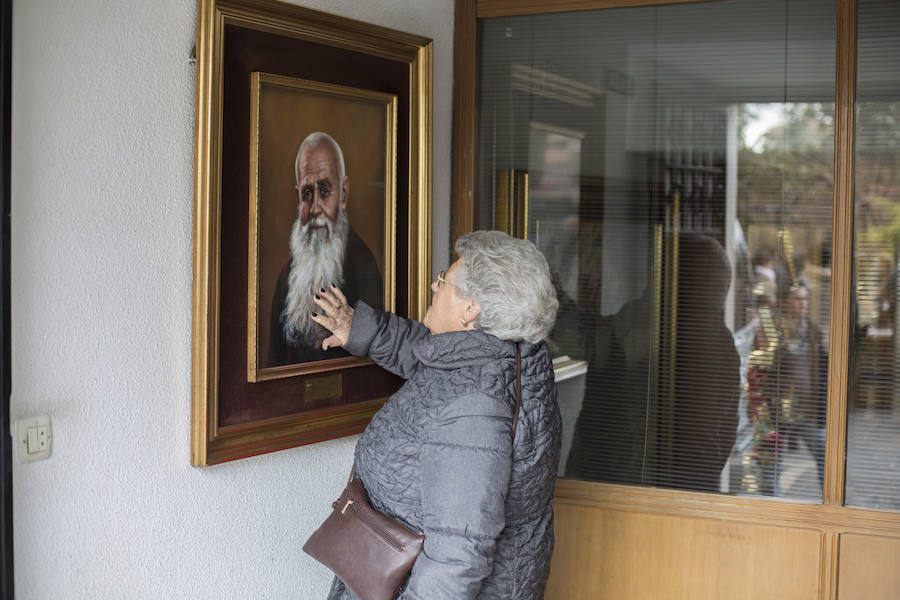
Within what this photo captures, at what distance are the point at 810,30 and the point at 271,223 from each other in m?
1.53

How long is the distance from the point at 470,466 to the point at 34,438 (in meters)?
0.80

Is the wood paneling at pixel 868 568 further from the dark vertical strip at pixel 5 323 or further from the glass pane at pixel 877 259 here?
the dark vertical strip at pixel 5 323

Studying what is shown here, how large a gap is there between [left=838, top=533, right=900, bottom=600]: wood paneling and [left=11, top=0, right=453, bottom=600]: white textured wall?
160 centimetres

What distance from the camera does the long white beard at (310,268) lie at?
6.61 feet

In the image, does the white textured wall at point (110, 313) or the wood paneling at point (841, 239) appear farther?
the wood paneling at point (841, 239)

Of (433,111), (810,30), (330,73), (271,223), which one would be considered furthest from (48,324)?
(810,30)

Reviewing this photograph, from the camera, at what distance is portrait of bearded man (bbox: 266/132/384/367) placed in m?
2.00

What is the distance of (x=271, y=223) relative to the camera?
6.37 ft

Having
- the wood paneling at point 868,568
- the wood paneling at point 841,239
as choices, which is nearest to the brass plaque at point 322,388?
the wood paneling at point 841,239

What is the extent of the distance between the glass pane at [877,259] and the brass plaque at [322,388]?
4.51 feet

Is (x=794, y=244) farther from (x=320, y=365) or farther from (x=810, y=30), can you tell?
(x=320, y=365)

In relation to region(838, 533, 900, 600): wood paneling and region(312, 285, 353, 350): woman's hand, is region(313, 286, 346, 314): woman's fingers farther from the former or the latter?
region(838, 533, 900, 600): wood paneling

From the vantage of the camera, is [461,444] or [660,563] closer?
[461,444]

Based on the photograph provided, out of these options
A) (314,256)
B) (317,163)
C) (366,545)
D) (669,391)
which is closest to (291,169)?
(317,163)
